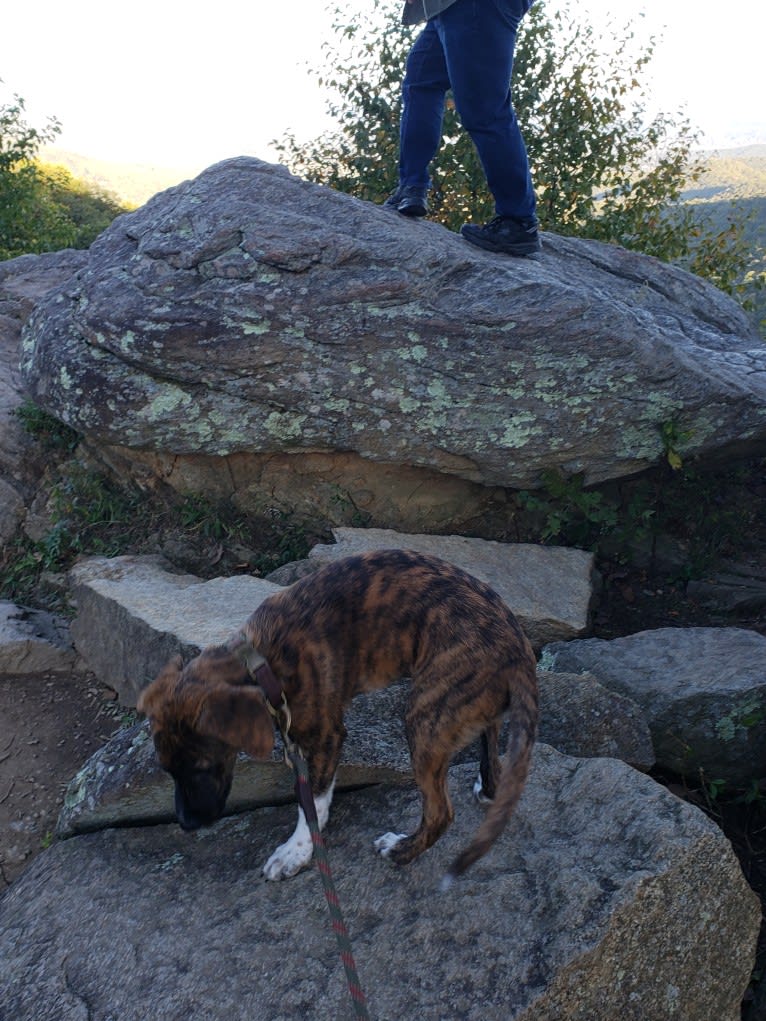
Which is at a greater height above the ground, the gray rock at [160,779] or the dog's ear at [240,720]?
the dog's ear at [240,720]

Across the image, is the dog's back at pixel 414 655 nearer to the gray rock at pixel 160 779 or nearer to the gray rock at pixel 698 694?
the gray rock at pixel 160 779

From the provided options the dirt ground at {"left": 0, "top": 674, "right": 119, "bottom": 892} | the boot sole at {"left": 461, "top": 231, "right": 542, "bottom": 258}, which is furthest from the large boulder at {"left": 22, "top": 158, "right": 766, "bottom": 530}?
the dirt ground at {"left": 0, "top": 674, "right": 119, "bottom": 892}

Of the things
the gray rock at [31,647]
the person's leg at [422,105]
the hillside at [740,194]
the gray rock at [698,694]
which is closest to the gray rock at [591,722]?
the gray rock at [698,694]

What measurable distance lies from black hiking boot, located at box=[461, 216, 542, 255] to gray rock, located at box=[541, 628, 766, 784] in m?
3.01

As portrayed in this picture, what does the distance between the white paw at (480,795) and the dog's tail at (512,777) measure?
0.65 m

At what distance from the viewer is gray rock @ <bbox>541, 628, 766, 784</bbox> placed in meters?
4.45

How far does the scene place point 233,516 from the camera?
6.39 metres

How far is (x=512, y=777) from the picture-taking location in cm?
285

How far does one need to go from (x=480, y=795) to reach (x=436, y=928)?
0.68 metres

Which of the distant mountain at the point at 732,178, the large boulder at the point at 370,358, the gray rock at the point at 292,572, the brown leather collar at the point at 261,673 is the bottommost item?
the gray rock at the point at 292,572

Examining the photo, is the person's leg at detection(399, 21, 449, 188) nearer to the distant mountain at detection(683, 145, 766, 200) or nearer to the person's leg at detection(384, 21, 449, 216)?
the person's leg at detection(384, 21, 449, 216)

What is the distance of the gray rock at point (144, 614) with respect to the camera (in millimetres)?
4719

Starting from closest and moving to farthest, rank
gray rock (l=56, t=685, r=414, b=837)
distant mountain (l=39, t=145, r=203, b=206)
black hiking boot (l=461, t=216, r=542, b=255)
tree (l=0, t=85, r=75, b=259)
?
gray rock (l=56, t=685, r=414, b=837), black hiking boot (l=461, t=216, r=542, b=255), tree (l=0, t=85, r=75, b=259), distant mountain (l=39, t=145, r=203, b=206)

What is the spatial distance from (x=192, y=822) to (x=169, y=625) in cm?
168
